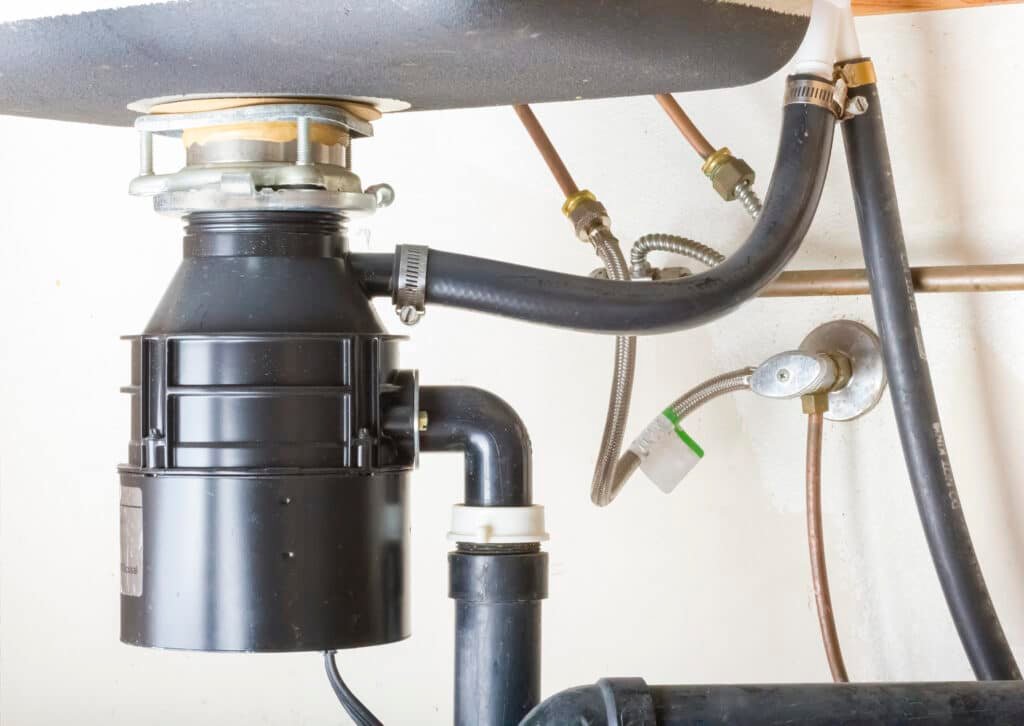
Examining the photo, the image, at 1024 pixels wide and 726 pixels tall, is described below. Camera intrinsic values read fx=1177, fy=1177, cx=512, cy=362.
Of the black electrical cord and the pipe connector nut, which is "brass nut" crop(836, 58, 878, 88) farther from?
the black electrical cord

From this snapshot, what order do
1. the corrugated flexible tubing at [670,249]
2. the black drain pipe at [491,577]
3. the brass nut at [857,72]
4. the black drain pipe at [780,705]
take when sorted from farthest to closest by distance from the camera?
the corrugated flexible tubing at [670,249] → the brass nut at [857,72] → the black drain pipe at [491,577] → the black drain pipe at [780,705]

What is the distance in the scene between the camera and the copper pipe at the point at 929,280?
2.98 ft

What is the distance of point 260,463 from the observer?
2.18 ft

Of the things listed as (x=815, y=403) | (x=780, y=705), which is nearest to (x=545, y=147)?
(x=815, y=403)

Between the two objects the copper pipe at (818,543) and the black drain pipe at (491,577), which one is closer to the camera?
the black drain pipe at (491,577)

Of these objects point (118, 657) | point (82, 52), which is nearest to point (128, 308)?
point (118, 657)

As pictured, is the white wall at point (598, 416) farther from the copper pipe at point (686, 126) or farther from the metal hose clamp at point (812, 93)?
the metal hose clamp at point (812, 93)

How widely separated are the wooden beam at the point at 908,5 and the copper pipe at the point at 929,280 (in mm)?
217

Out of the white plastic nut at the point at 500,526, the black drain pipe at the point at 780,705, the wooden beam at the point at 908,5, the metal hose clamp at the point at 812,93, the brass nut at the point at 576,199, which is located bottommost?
the black drain pipe at the point at 780,705

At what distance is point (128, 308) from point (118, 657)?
351 mm

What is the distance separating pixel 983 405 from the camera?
38.0 inches

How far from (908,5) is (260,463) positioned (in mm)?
658

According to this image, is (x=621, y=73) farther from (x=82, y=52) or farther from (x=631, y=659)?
(x=631, y=659)

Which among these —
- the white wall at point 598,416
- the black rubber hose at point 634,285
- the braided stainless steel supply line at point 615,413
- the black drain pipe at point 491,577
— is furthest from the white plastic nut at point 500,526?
the white wall at point 598,416
